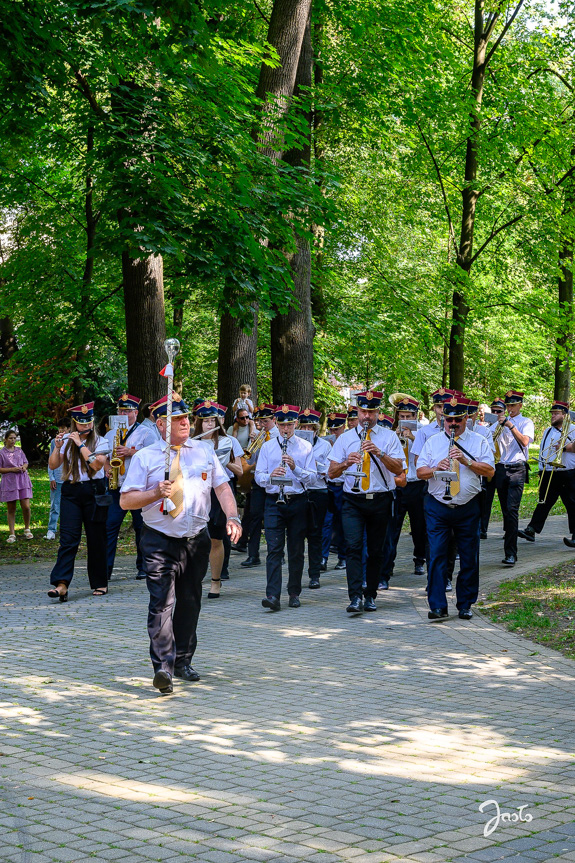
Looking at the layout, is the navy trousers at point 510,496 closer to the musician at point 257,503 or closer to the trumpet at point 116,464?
the musician at point 257,503

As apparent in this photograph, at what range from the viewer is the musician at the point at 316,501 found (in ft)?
43.7

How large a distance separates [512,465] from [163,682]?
8.89m

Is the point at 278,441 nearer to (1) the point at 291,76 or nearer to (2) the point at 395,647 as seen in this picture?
(2) the point at 395,647

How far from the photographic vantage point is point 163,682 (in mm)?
7684

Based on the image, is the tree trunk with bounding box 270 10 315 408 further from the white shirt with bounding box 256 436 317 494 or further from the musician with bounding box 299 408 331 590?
the white shirt with bounding box 256 436 317 494

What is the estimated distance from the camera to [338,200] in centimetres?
2861

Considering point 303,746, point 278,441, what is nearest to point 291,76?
point 278,441

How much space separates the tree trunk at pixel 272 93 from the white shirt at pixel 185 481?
10.5 metres

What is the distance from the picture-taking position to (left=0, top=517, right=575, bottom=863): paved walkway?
4895 millimetres

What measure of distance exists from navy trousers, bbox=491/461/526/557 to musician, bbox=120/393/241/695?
23.6 feet

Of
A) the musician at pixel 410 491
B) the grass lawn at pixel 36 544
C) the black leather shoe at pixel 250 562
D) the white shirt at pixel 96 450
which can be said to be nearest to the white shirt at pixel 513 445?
the musician at pixel 410 491

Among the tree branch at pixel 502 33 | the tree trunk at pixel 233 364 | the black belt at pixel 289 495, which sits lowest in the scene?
the black belt at pixel 289 495

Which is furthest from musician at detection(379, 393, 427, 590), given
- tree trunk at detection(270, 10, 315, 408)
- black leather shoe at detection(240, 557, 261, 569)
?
tree trunk at detection(270, 10, 315, 408)

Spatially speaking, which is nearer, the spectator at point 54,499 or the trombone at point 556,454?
the trombone at point 556,454
